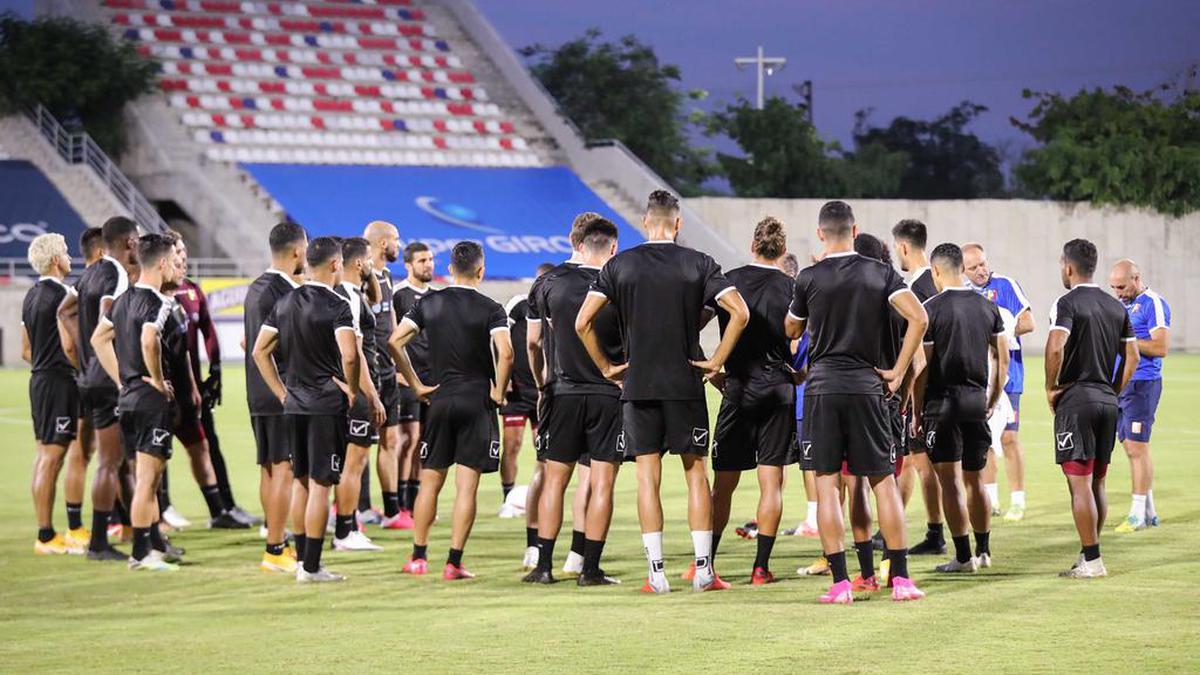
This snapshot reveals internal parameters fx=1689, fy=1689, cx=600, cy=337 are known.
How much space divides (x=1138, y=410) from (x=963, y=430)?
8.44ft

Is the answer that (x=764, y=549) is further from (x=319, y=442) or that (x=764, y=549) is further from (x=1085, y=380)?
(x=319, y=442)

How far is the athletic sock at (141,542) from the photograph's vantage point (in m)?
10.2

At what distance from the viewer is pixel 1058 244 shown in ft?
145

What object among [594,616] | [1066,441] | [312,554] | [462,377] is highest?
[462,377]

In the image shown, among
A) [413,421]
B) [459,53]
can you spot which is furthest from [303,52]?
[413,421]

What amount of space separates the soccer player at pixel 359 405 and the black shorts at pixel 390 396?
0.25 metres

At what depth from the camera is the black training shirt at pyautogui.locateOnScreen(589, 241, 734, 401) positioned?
8945 millimetres

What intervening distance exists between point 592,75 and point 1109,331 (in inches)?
1567

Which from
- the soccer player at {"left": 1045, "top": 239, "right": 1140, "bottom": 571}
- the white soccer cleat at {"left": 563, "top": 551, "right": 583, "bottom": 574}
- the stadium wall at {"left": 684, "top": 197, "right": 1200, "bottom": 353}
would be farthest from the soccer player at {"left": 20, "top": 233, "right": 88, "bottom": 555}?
Result: the stadium wall at {"left": 684, "top": 197, "right": 1200, "bottom": 353}

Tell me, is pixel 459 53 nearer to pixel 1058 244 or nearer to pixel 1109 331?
pixel 1058 244

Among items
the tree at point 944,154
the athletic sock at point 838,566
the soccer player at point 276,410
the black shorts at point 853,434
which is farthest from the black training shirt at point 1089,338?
the tree at point 944,154

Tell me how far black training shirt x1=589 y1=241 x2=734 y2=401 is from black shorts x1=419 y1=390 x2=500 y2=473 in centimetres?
109

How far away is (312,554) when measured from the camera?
31.8 feet

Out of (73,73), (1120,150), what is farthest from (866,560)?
(1120,150)
